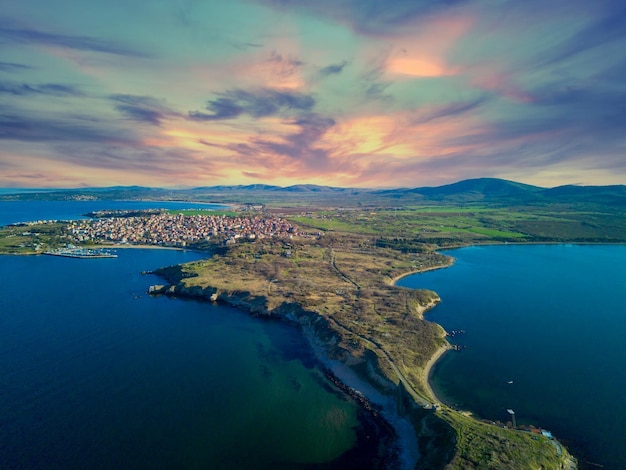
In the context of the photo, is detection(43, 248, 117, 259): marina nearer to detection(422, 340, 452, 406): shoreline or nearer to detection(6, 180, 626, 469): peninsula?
detection(6, 180, 626, 469): peninsula

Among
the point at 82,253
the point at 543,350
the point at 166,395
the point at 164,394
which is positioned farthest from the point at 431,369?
the point at 82,253

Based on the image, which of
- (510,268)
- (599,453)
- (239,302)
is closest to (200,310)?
(239,302)

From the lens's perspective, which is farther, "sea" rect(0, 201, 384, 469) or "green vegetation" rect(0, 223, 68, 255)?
"green vegetation" rect(0, 223, 68, 255)

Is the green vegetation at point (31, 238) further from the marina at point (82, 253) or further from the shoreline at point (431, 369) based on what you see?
the shoreline at point (431, 369)

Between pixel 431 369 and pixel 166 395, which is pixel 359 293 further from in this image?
pixel 166 395

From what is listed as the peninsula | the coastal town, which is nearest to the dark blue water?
the peninsula

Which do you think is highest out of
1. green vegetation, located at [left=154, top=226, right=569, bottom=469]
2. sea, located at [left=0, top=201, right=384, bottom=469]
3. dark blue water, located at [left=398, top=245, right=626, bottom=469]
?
green vegetation, located at [left=154, top=226, right=569, bottom=469]

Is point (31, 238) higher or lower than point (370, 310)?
lower
